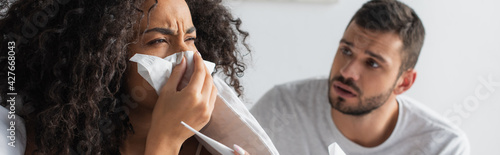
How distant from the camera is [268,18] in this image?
5.67ft

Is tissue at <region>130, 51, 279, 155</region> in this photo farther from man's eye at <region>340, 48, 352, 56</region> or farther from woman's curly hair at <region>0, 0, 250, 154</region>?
man's eye at <region>340, 48, 352, 56</region>

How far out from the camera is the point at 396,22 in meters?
1.47

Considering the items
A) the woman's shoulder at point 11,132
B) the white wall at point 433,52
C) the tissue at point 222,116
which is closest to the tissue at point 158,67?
the tissue at point 222,116

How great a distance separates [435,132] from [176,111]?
3.21 feet

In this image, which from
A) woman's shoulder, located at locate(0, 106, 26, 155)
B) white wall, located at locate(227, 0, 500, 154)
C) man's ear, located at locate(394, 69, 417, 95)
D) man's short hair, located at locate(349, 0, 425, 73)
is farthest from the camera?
white wall, located at locate(227, 0, 500, 154)

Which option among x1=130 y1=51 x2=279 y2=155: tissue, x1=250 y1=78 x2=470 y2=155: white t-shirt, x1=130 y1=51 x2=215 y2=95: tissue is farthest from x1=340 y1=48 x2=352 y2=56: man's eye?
x1=130 y1=51 x2=215 y2=95: tissue

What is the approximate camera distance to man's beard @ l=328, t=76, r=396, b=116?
4.94ft

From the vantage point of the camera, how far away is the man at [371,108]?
148cm

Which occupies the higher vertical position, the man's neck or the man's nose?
the man's nose

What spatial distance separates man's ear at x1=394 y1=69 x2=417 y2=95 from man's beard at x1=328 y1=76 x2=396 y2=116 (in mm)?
53

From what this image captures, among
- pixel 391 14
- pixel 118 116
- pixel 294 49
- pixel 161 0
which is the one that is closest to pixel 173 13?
pixel 161 0

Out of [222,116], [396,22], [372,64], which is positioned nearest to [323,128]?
[372,64]

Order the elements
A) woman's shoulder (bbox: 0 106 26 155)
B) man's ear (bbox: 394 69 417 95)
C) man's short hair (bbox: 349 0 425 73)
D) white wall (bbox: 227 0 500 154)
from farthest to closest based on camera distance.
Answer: white wall (bbox: 227 0 500 154) → man's ear (bbox: 394 69 417 95) → man's short hair (bbox: 349 0 425 73) → woman's shoulder (bbox: 0 106 26 155)

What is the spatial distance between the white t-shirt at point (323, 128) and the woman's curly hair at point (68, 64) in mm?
774
